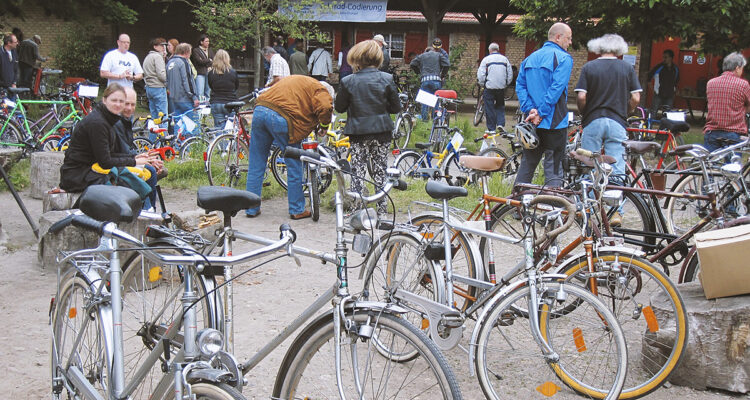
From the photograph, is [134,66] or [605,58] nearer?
[605,58]

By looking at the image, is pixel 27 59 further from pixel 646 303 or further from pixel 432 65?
pixel 646 303

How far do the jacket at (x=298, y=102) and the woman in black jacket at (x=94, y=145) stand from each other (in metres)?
→ 1.70

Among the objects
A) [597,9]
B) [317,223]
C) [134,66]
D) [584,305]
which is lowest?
[317,223]

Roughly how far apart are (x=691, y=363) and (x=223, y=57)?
9733mm

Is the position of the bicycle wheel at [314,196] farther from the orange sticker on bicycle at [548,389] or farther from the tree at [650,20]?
the tree at [650,20]

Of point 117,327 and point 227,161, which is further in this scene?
point 227,161

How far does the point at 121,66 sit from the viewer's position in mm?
11789

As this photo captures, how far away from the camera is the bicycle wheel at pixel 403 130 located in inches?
505

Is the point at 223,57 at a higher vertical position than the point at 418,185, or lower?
higher

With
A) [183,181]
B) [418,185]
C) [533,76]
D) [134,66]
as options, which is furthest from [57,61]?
[533,76]

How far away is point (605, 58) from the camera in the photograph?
23.9 ft

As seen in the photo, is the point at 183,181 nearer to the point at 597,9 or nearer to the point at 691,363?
the point at 691,363

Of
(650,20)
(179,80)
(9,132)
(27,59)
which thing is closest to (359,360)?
(179,80)

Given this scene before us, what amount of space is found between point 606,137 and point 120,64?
814 centimetres
